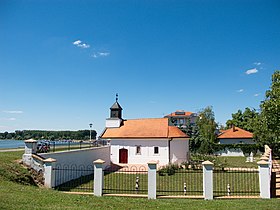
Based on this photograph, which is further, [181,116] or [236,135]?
[181,116]

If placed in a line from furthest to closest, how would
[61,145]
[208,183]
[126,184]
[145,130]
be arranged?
[145,130] → [61,145] → [126,184] → [208,183]

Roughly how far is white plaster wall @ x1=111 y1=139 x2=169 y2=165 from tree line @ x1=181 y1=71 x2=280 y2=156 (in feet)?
32.7

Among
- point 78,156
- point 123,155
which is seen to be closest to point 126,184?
point 78,156

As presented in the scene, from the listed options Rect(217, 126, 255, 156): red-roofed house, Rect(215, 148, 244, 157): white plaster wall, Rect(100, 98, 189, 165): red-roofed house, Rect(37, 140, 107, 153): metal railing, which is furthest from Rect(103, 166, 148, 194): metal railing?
Rect(217, 126, 255, 156): red-roofed house

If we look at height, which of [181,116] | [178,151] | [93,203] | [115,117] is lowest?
[178,151]

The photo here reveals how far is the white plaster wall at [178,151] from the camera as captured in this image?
2569 cm

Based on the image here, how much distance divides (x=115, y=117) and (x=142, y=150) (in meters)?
5.90

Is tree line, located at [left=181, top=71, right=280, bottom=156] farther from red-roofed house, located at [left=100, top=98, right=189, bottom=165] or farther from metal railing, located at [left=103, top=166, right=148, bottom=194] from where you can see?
metal railing, located at [left=103, top=166, right=148, bottom=194]

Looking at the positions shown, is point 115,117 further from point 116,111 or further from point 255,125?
point 255,125

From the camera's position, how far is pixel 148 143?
2622 cm

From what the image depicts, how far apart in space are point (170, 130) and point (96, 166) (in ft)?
57.3

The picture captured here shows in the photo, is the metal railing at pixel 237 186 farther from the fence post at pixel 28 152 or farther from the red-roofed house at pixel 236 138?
the red-roofed house at pixel 236 138

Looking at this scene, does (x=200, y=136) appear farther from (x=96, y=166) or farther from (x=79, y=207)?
(x=79, y=207)

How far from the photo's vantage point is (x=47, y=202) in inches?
300
